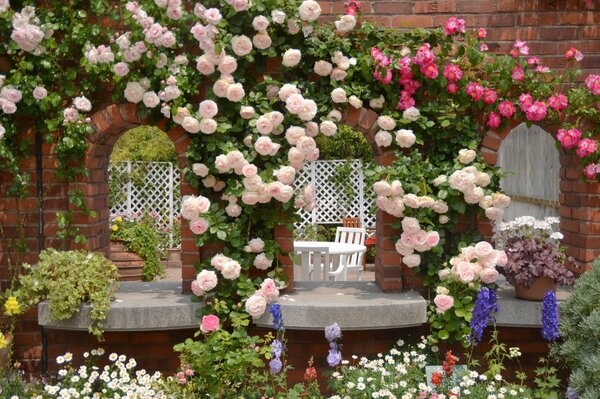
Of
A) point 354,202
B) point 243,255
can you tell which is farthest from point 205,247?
Result: point 354,202

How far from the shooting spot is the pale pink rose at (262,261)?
526cm

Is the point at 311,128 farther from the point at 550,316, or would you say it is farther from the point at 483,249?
the point at 550,316


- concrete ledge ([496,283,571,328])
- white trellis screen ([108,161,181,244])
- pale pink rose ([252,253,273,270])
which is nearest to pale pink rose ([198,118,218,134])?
pale pink rose ([252,253,273,270])

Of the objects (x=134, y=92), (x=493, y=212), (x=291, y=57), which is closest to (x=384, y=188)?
(x=493, y=212)

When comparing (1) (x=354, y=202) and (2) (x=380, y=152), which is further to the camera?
(1) (x=354, y=202)

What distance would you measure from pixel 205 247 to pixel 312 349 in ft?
3.58

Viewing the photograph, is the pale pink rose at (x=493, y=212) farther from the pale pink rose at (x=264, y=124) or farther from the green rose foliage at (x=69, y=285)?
the green rose foliage at (x=69, y=285)

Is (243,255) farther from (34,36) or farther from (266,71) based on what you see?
(34,36)

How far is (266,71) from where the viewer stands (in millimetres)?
5449

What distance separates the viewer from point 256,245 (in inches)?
206

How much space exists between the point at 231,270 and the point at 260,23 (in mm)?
1702

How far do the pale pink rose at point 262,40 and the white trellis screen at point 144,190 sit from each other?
845cm

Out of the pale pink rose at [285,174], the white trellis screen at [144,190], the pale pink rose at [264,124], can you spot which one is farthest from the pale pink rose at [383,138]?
the white trellis screen at [144,190]

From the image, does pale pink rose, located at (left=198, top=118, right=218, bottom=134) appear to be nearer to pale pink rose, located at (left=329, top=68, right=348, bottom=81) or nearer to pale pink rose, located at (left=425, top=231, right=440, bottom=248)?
pale pink rose, located at (left=329, top=68, right=348, bottom=81)
